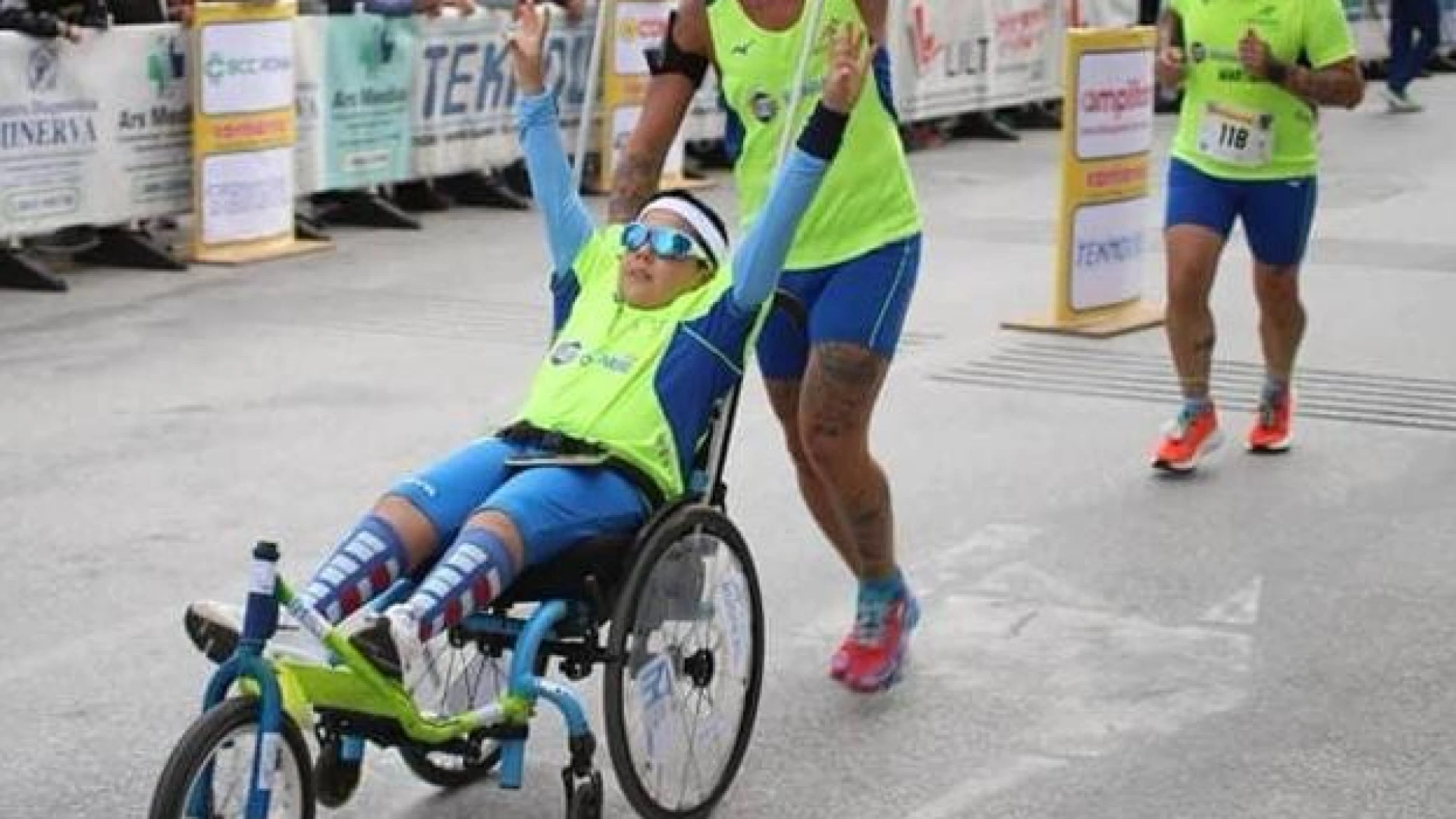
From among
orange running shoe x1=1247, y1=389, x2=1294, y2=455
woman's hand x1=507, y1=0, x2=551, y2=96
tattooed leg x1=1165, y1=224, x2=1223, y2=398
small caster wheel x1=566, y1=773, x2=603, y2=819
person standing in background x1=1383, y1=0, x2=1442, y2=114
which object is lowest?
person standing in background x1=1383, y1=0, x2=1442, y2=114

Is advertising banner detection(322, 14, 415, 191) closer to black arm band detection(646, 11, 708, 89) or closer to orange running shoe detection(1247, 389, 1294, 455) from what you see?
orange running shoe detection(1247, 389, 1294, 455)

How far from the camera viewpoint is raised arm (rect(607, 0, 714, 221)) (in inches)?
220

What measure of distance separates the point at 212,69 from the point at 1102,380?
5.20 metres

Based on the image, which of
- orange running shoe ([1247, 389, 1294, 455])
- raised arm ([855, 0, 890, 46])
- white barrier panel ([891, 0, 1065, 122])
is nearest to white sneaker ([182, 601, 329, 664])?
raised arm ([855, 0, 890, 46])

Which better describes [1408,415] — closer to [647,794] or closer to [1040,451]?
[1040,451]

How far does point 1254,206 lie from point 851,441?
3076 mm

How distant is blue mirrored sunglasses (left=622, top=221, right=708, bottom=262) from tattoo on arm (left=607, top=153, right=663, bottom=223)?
1.47ft

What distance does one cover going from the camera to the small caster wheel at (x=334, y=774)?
15.3 feet

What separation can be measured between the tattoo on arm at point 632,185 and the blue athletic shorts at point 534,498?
0.93m

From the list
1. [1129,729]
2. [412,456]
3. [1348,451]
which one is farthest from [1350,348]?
[1129,729]

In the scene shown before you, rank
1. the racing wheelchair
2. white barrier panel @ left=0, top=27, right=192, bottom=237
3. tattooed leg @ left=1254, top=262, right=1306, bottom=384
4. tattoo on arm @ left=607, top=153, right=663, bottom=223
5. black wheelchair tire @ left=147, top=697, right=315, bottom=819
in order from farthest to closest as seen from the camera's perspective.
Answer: white barrier panel @ left=0, top=27, right=192, bottom=237 < tattooed leg @ left=1254, top=262, right=1306, bottom=384 < tattoo on arm @ left=607, top=153, right=663, bottom=223 < the racing wheelchair < black wheelchair tire @ left=147, top=697, right=315, bottom=819

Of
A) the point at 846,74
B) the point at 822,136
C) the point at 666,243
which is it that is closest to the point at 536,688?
the point at 666,243

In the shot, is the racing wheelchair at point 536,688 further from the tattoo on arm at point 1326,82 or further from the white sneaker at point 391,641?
the tattoo on arm at point 1326,82

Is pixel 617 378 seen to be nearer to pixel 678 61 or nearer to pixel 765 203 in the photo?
pixel 765 203
